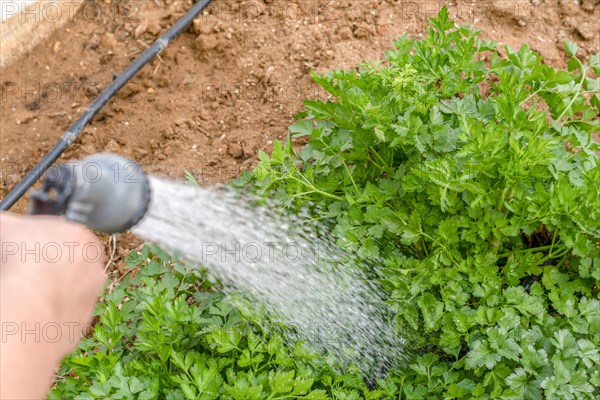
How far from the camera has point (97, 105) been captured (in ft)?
11.8

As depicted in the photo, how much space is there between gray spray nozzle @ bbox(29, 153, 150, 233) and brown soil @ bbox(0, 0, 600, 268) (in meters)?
1.53

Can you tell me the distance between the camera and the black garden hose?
132 inches

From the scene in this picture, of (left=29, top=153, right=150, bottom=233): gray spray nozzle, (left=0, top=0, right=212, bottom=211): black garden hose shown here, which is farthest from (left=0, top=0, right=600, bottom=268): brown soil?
(left=29, top=153, right=150, bottom=233): gray spray nozzle

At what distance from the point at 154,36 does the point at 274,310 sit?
1.99 meters

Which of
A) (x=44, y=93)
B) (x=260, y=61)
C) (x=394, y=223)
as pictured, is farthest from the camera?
(x=44, y=93)

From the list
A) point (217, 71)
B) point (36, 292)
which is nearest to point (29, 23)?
point (217, 71)

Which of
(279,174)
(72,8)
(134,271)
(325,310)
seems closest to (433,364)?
(325,310)

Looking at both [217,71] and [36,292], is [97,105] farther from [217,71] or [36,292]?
[36,292]

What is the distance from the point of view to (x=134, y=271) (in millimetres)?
3074

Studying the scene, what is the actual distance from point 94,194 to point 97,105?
7.00 ft

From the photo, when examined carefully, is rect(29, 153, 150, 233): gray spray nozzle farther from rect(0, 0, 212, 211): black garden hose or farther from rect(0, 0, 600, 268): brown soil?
rect(0, 0, 212, 211): black garden hose

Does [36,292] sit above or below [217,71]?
above

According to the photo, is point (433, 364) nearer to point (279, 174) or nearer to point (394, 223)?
point (394, 223)

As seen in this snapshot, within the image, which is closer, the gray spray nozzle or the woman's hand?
the woman's hand
